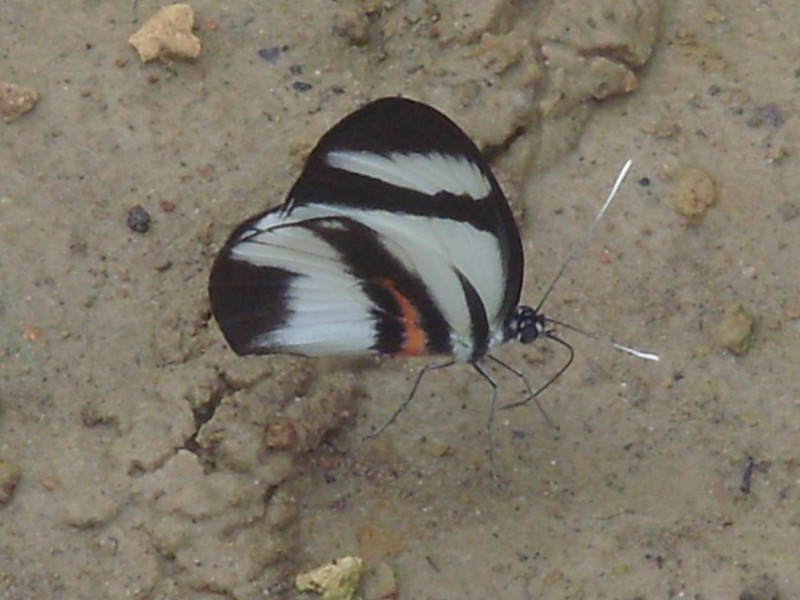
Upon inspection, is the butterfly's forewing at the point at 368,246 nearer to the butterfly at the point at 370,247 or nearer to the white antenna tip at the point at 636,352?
the butterfly at the point at 370,247

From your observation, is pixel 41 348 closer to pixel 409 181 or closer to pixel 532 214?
pixel 409 181

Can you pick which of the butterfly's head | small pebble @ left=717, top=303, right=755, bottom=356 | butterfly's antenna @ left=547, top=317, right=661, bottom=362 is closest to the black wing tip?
the butterfly's head

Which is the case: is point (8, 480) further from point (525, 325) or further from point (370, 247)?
point (525, 325)

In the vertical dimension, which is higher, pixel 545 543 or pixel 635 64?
pixel 635 64

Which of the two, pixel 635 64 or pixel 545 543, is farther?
pixel 635 64

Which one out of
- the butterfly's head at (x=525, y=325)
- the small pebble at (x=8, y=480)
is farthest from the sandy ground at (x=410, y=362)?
the butterfly's head at (x=525, y=325)

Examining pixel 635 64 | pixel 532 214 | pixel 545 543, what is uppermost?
pixel 635 64

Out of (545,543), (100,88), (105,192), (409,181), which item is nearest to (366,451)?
(545,543)

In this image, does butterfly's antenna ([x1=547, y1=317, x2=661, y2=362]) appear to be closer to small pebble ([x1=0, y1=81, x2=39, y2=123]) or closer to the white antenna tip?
the white antenna tip
